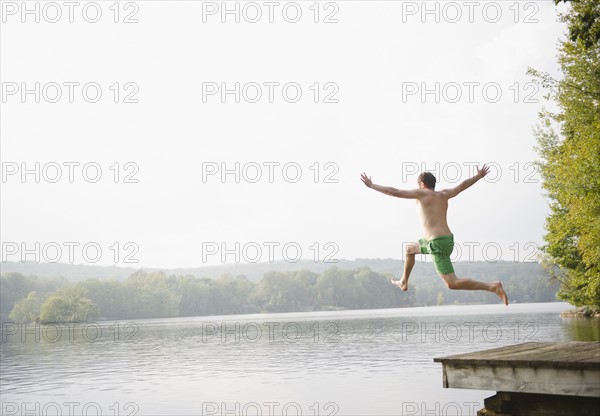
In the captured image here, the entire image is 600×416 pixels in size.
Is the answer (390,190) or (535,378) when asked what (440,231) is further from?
(535,378)

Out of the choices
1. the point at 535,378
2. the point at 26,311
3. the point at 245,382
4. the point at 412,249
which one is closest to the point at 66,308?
the point at 26,311

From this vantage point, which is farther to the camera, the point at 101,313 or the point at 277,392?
the point at 101,313

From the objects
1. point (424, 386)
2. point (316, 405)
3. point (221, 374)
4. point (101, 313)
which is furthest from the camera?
point (101, 313)

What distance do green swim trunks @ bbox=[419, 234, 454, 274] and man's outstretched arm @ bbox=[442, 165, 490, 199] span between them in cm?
72

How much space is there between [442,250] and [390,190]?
1397mm

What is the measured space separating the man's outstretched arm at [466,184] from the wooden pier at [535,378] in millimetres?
2757

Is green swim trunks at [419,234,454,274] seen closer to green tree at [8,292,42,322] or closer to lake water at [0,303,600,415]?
lake water at [0,303,600,415]

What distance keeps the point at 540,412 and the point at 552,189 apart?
97.8ft

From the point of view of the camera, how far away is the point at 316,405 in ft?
92.4

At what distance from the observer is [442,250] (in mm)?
11039

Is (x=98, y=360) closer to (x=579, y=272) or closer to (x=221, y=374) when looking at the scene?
(x=221, y=374)

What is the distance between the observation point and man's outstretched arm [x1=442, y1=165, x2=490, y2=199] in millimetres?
10850

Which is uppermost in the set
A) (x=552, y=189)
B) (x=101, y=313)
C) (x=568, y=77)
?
(x=568, y=77)

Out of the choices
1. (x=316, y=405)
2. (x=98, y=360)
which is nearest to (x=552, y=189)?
(x=316, y=405)
